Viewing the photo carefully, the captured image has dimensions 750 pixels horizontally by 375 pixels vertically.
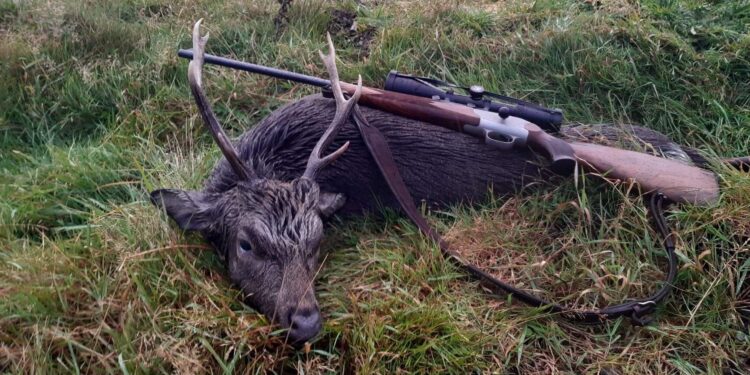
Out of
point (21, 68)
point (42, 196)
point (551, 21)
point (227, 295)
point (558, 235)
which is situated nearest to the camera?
point (227, 295)

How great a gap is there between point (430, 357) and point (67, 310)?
63.4 inches

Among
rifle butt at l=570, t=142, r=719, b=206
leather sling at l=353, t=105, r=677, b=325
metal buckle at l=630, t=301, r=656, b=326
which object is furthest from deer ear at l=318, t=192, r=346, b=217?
metal buckle at l=630, t=301, r=656, b=326

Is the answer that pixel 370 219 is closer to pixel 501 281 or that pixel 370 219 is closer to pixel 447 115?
pixel 447 115

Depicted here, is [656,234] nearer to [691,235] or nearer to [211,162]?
[691,235]

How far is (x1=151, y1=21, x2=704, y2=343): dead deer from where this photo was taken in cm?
294

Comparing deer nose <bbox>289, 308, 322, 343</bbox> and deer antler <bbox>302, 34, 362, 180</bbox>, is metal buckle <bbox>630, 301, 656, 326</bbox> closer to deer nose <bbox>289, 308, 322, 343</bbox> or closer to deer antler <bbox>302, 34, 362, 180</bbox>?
deer nose <bbox>289, 308, 322, 343</bbox>

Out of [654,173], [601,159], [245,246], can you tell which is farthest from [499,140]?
[245,246]

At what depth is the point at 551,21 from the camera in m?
5.14

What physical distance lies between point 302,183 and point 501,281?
3.77 feet

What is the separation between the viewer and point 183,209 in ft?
10.6

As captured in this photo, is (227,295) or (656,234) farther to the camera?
(656,234)

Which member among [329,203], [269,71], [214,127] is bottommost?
[329,203]

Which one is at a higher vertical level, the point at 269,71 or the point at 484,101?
the point at 269,71

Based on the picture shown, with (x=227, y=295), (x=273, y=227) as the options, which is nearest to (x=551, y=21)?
(x=273, y=227)
